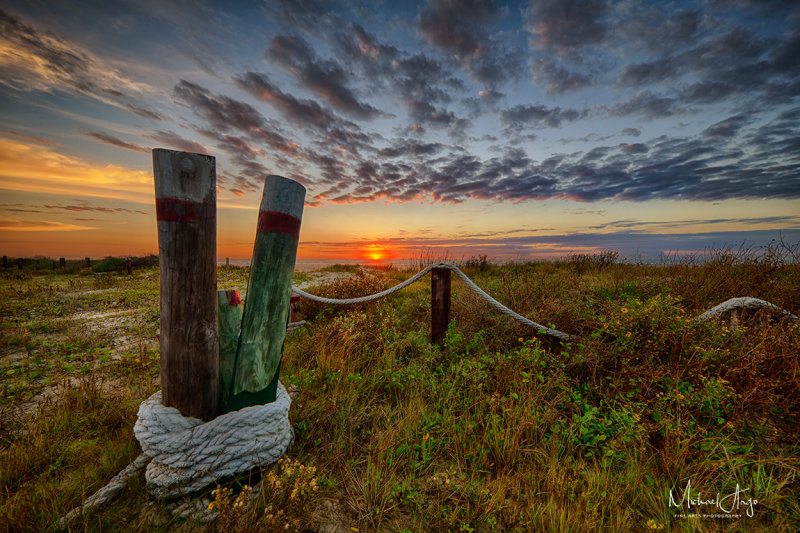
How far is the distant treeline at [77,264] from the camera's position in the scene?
18203 millimetres

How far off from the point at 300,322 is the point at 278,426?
3.32 metres

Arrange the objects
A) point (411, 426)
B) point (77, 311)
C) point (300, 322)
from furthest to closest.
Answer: point (77, 311) < point (300, 322) < point (411, 426)

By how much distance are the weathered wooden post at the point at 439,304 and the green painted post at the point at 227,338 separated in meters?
2.45

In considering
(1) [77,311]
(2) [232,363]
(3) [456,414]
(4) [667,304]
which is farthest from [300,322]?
(1) [77,311]

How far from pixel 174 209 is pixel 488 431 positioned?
283 centimetres

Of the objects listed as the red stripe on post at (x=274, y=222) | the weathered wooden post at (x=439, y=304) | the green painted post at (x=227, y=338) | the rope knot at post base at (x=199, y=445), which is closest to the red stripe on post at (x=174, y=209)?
the red stripe on post at (x=274, y=222)

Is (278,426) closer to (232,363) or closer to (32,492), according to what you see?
(232,363)

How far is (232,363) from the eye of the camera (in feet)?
7.36

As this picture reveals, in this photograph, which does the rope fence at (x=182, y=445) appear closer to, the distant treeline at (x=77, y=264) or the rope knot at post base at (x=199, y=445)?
the rope knot at post base at (x=199, y=445)

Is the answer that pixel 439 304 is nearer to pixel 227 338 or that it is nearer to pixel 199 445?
pixel 227 338

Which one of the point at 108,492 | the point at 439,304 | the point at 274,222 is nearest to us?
the point at 108,492

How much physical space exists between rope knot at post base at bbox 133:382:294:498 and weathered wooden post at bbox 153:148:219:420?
0.12 m

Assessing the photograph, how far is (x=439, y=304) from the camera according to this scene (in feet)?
13.3

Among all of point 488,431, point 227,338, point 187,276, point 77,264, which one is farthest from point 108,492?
point 77,264
